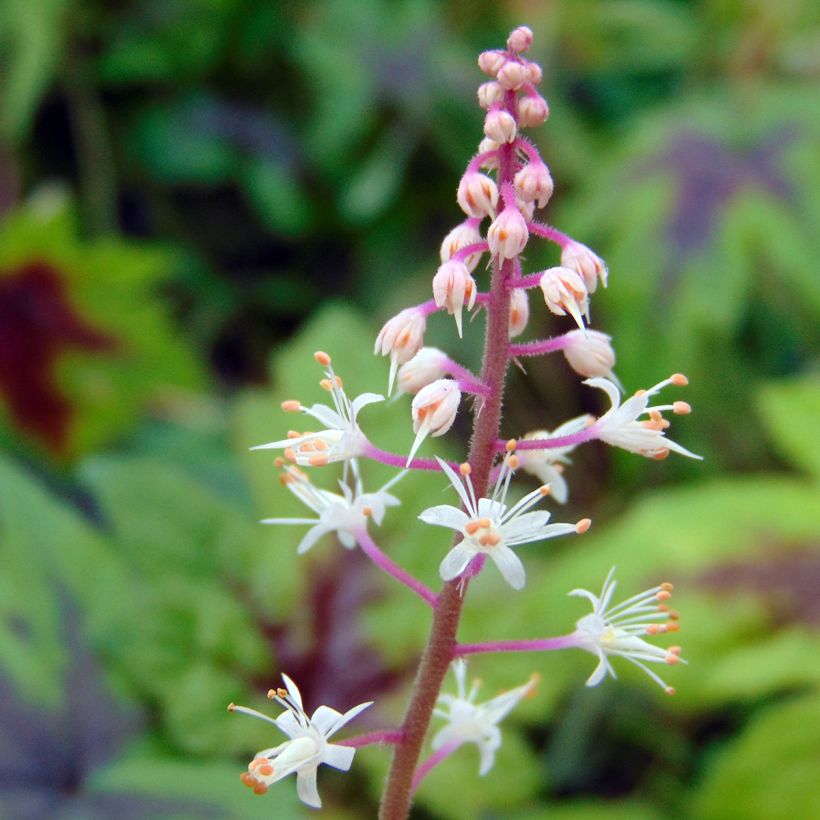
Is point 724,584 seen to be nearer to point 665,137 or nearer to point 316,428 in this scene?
point 316,428

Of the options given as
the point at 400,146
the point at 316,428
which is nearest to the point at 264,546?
the point at 316,428

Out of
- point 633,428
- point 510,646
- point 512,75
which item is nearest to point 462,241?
point 512,75

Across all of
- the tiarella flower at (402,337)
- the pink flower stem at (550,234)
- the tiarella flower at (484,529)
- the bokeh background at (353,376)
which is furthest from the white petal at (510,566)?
the bokeh background at (353,376)

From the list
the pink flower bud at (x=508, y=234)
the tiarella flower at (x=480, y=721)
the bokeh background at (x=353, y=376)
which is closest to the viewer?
the pink flower bud at (x=508, y=234)

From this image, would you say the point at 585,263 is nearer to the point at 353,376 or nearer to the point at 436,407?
the point at 436,407

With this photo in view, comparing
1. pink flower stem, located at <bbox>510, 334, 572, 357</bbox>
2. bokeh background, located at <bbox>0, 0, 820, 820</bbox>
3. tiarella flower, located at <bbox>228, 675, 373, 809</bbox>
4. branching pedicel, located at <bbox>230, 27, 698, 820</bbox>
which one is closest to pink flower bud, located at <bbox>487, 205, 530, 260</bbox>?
branching pedicel, located at <bbox>230, 27, 698, 820</bbox>

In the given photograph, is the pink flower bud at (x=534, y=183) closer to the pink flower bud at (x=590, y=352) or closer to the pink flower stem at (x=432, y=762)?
the pink flower bud at (x=590, y=352)
